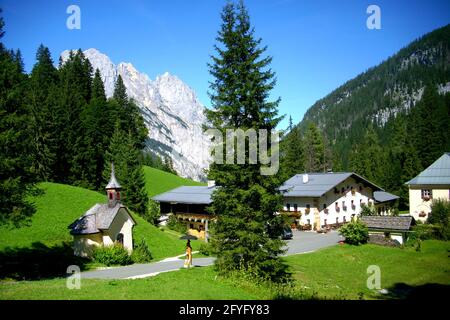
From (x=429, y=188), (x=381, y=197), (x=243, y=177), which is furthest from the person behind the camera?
(x=381, y=197)

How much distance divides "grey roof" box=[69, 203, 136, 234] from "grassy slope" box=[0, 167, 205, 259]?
3140 millimetres

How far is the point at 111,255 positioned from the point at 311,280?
52.8ft

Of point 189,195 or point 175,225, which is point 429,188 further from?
point 175,225

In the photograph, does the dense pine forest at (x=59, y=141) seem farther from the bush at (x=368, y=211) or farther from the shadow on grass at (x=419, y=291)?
the bush at (x=368, y=211)

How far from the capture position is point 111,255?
2952 centimetres

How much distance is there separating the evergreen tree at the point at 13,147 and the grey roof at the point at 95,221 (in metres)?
9.25

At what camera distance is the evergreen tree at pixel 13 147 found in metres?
20.3

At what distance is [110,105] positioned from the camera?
75625 millimetres

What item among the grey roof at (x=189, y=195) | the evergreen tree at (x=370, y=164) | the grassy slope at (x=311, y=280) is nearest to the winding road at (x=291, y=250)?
the grassy slope at (x=311, y=280)

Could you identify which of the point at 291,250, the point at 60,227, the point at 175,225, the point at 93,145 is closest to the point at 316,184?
the point at 291,250

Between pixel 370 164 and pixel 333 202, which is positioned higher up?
pixel 370 164

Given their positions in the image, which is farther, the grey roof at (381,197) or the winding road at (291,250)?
the grey roof at (381,197)

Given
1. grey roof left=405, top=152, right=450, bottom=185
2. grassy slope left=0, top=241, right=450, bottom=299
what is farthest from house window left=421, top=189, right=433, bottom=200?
grassy slope left=0, top=241, right=450, bottom=299

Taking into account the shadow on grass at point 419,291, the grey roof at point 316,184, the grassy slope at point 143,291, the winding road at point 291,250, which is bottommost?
the shadow on grass at point 419,291
